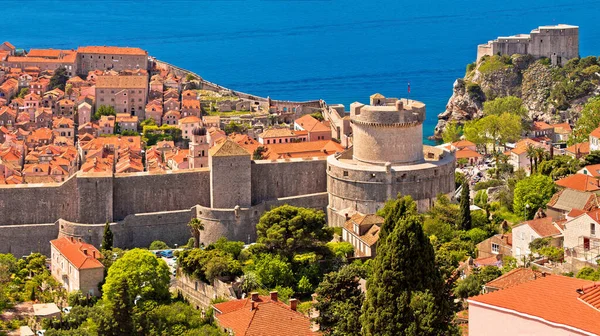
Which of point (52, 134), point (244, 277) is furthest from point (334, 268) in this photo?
point (52, 134)

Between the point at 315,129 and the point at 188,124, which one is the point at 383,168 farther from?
the point at 188,124

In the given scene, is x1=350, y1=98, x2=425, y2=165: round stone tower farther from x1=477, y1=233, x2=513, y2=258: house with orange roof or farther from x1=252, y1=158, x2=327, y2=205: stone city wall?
x1=477, y1=233, x2=513, y2=258: house with orange roof

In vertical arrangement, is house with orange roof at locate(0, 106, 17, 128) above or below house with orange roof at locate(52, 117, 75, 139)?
above

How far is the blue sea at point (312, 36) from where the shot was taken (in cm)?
10875

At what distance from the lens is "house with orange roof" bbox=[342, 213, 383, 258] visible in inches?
1391

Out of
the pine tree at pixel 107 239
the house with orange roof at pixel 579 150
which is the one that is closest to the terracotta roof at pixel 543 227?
the house with orange roof at pixel 579 150

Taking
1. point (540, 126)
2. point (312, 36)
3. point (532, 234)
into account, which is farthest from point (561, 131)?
point (312, 36)

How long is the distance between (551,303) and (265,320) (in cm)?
1204

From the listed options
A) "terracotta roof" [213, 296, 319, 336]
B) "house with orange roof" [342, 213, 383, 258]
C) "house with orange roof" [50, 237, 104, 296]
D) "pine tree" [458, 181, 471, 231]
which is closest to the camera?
"terracotta roof" [213, 296, 319, 336]

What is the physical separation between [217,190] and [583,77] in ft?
126

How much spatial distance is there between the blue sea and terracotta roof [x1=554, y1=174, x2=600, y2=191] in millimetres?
39748

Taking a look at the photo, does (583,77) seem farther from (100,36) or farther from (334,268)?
(100,36)

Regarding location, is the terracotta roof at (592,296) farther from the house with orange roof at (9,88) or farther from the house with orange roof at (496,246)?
the house with orange roof at (9,88)

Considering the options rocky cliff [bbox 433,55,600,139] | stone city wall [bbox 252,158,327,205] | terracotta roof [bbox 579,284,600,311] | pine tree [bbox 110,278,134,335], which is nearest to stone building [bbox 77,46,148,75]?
rocky cliff [bbox 433,55,600,139]
